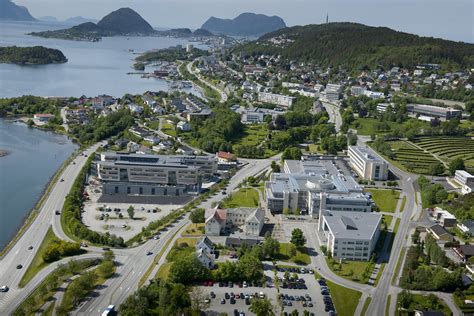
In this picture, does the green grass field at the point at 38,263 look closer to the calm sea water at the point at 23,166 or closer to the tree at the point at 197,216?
the calm sea water at the point at 23,166

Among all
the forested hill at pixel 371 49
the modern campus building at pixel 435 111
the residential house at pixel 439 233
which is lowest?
the residential house at pixel 439 233

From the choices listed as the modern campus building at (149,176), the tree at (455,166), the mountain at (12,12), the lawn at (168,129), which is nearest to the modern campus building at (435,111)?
the tree at (455,166)

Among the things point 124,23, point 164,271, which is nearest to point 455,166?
point 164,271

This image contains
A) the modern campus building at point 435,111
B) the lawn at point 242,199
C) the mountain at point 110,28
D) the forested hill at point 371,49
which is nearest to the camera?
the lawn at point 242,199

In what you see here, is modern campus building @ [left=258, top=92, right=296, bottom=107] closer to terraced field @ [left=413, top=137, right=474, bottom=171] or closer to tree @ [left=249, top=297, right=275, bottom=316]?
terraced field @ [left=413, top=137, right=474, bottom=171]

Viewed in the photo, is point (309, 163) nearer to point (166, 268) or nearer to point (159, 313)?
point (166, 268)

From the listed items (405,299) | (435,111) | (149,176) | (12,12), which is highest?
(12,12)

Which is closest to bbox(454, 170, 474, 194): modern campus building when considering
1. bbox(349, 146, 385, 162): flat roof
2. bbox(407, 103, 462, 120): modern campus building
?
bbox(349, 146, 385, 162): flat roof

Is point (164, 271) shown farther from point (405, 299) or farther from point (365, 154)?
Result: point (365, 154)
